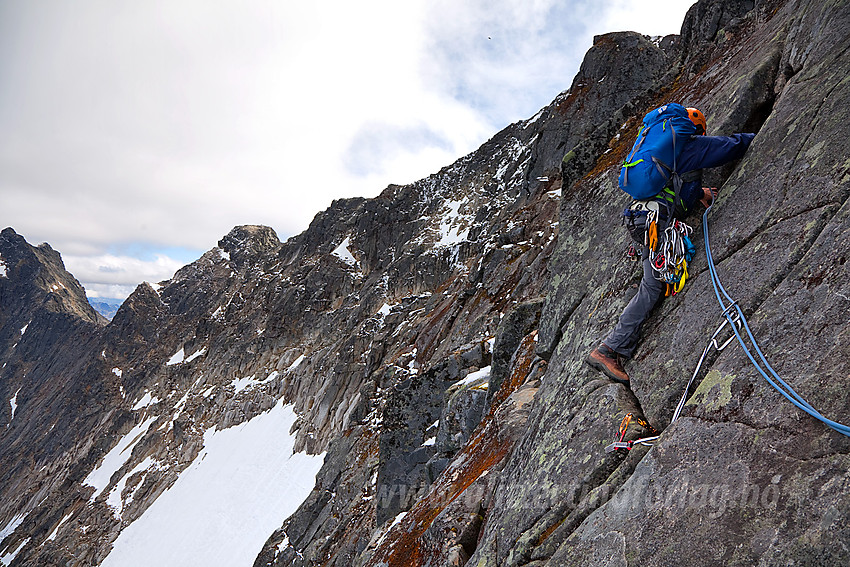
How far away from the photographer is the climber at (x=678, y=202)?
5.71 metres

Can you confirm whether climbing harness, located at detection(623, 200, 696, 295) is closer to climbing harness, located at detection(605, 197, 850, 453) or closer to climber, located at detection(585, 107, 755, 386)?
climber, located at detection(585, 107, 755, 386)

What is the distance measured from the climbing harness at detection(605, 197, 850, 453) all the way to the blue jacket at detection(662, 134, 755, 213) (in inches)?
24.9

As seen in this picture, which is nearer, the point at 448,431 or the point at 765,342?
the point at 765,342

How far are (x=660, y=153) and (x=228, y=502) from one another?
51939mm

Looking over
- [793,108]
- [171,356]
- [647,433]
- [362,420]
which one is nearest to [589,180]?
[793,108]

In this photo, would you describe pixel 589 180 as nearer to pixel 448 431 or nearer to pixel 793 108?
pixel 793 108

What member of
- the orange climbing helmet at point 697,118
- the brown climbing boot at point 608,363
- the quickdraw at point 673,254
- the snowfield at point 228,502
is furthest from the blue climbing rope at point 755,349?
the snowfield at point 228,502

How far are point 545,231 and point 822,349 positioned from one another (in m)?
19.8

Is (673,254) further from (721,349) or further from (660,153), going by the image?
(721,349)

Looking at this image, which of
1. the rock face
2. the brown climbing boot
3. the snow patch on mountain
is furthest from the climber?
the snow patch on mountain

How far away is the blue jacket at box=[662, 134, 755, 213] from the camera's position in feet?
18.6

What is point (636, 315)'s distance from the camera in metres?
5.84

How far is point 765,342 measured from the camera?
3869 mm

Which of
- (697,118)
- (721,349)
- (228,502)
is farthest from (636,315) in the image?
(228,502)
